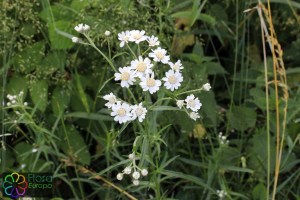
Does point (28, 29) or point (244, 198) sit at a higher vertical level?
point (28, 29)

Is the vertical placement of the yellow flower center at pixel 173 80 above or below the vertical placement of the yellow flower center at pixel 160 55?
below

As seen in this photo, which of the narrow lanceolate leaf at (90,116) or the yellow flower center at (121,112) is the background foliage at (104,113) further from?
the yellow flower center at (121,112)

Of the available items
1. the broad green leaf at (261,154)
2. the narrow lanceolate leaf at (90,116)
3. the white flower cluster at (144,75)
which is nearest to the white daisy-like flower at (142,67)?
the white flower cluster at (144,75)

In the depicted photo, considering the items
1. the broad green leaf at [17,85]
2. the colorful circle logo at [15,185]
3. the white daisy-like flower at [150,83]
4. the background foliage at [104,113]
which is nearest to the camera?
the white daisy-like flower at [150,83]

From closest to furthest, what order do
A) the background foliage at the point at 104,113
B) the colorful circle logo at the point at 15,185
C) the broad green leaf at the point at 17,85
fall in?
the colorful circle logo at the point at 15,185, the background foliage at the point at 104,113, the broad green leaf at the point at 17,85

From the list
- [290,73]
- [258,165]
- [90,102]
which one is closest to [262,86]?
[290,73]

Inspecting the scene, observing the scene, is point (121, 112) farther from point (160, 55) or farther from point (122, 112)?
A: point (160, 55)

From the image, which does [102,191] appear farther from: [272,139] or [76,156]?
[272,139]
